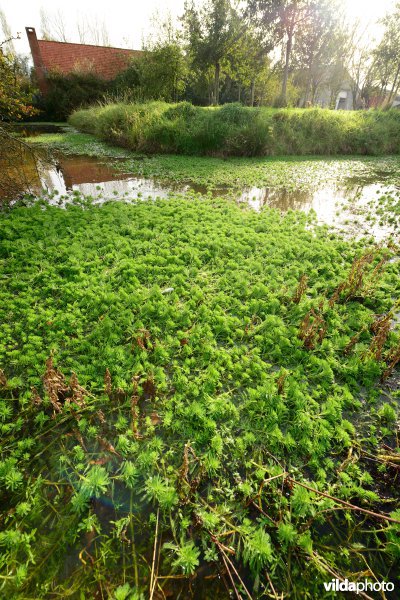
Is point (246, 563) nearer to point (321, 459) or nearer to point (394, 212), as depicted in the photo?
point (321, 459)

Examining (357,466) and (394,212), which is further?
(394,212)

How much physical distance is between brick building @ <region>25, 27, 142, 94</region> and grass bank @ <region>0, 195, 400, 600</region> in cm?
3474

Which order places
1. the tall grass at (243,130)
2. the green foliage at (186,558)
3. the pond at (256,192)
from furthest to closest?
the tall grass at (243,130)
the pond at (256,192)
the green foliage at (186,558)

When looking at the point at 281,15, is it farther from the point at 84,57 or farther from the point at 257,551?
the point at 257,551

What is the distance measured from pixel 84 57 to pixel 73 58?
1.18 m

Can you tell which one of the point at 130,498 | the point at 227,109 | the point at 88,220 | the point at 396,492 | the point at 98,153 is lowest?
the point at 396,492

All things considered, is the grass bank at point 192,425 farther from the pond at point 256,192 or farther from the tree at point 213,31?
the tree at point 213,31

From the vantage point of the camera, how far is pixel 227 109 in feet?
53.1

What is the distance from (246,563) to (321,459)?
3.89ft

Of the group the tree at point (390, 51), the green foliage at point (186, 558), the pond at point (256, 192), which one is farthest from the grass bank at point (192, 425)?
the tree at point (390, 51)

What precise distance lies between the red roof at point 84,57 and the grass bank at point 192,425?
35.1 m

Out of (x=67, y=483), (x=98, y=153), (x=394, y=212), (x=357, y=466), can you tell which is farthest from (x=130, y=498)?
(x=98, y=153)

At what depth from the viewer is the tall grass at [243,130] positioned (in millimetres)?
15633

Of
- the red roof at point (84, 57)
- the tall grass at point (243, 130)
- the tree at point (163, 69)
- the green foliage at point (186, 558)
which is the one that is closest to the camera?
the green foliage at point (186, 558)
